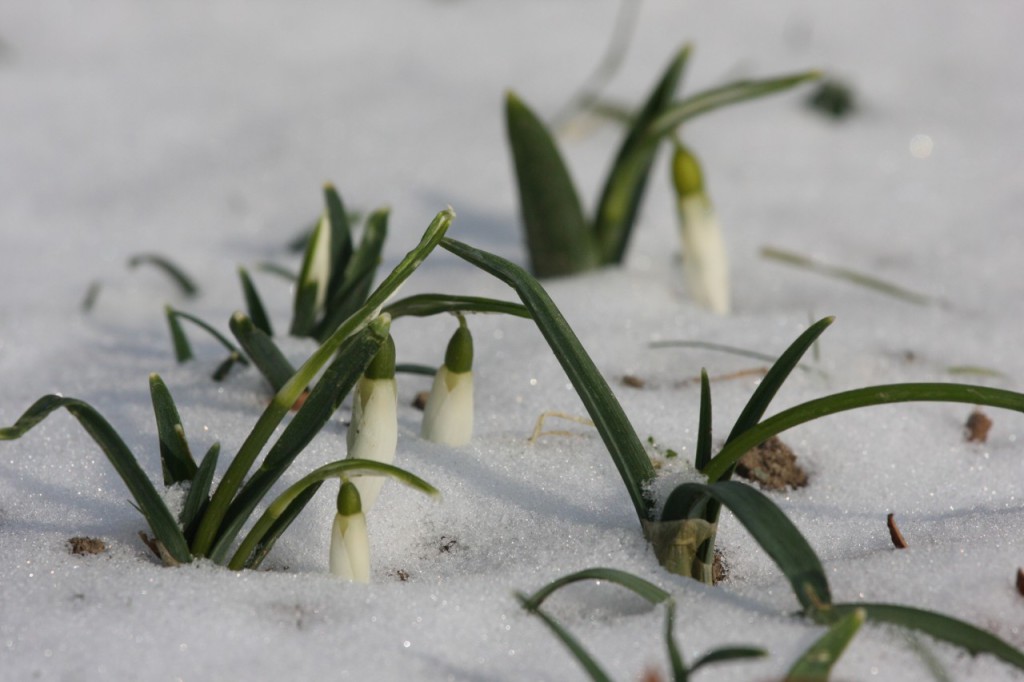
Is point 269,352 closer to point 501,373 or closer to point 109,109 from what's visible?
point 501,373

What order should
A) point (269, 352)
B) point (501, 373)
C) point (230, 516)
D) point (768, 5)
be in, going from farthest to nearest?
point (768, 5), point (501, 373), point (269, 352), point (230, 516)

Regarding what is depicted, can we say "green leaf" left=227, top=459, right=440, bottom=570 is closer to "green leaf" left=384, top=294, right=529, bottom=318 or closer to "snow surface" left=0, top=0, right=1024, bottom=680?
"snow surface" left=0, top=0, right=1024, bottom=680

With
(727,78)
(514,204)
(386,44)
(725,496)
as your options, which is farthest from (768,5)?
(725,496)

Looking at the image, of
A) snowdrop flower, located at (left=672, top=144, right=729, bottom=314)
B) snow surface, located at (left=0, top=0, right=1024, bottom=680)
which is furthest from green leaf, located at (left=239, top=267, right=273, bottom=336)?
snowdrop flower, located at (left=672, top=144, right=729, bottom=314)

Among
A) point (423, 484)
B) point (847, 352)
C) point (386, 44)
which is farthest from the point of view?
point (386, 44)

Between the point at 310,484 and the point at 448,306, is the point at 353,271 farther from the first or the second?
the point at 310,484

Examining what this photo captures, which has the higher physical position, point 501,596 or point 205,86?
point 205,86

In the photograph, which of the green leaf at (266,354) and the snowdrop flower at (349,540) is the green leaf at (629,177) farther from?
the snowdrop flower at (349,540)
